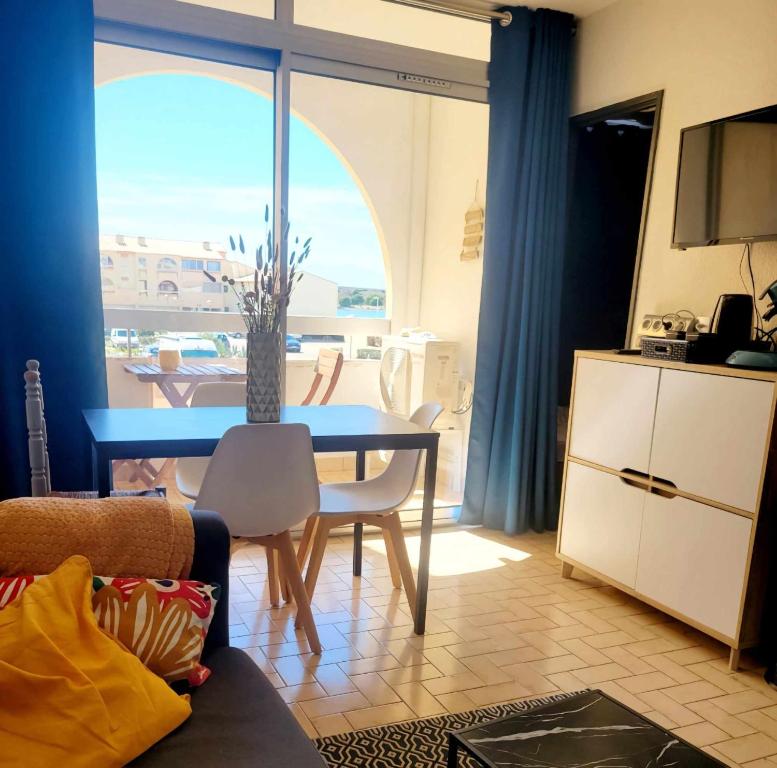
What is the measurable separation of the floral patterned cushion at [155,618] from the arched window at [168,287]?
2890 millimetres

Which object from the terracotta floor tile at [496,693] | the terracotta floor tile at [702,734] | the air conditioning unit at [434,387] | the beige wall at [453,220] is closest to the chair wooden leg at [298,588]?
the terracotta floor tile at [496,693]

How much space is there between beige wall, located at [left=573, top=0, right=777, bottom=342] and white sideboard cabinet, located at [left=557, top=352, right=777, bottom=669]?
0.54 metres

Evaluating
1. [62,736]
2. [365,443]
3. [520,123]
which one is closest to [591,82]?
[520,123]

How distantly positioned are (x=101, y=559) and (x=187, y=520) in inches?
7.6

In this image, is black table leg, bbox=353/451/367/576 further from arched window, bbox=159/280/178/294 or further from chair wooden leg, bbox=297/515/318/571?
arched window, bbox=159/280/178/294

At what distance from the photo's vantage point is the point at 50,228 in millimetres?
2576

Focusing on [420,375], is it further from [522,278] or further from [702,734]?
[702,734]

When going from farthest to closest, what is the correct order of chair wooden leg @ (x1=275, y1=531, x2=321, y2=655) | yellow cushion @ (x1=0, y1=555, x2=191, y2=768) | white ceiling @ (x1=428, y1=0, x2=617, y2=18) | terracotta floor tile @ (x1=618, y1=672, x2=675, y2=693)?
white ceiling @ (x1=428, y1=0, x2=617, y2=18), chair wooden leg @ (x1=275, y1=531, x2=321, y2=655), terracotta floor tile @ (x1=618, y1=672, x2=675, y2=693), yellow cushion @ (x1=0, y1=555, x2=191, y2=768)

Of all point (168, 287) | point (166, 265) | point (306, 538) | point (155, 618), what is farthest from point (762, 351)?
point (166, 265)

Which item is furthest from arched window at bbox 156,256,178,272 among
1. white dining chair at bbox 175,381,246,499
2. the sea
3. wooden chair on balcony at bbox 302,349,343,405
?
white dining chair at bbox 175,381,246,499

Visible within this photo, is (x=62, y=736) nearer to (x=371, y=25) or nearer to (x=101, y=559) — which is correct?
(x=101, y=559)

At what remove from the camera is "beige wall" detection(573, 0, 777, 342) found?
256cm

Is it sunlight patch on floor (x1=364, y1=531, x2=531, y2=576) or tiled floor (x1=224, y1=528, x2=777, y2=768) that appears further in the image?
sunlight patch on floor (x1=364, y1=531, x2=531, y2=576)

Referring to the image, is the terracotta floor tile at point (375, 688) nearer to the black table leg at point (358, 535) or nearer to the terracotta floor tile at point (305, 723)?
the terracotta floor tile at point (305, 723)
